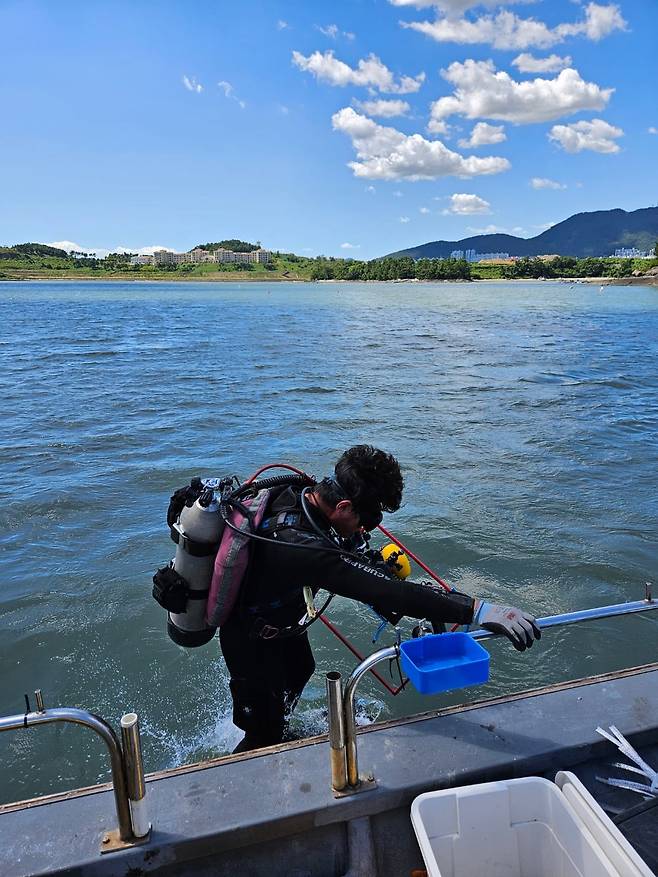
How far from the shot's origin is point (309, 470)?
1087 cm

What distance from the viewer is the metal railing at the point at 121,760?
223 cm

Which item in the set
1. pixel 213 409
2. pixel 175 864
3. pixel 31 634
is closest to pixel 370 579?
pixel 175 864

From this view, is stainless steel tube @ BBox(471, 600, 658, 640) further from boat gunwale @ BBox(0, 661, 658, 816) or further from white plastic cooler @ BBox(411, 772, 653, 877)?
white plastic cooler @ BBox(411, 772, 653, 877)

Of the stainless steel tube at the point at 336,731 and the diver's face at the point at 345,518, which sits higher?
the diver's face at the point at 345,518

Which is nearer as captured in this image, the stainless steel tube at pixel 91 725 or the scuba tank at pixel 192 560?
the stainless steel tube at pixel 91 725

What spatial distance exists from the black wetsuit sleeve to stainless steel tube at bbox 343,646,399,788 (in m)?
0.22

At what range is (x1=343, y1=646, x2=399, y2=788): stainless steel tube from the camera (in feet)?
8.17

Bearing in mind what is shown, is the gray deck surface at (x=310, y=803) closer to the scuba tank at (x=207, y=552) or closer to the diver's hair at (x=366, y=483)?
the scuba tank at (x=207, y=552)

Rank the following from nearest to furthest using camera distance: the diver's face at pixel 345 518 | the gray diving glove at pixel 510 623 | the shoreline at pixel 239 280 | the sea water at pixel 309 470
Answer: the gray diving glove at pixel 510 623
the diver's face at pixel 345 518
the sea water at pixel 309 470
the shoreline at pixel 239 280

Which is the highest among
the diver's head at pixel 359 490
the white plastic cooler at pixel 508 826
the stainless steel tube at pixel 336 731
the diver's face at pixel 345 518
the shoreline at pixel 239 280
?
the diver's head at pixel 359 490

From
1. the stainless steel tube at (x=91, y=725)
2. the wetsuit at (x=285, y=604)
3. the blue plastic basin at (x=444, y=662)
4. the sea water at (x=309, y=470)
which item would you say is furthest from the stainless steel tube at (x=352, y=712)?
the sea water at (x=309, y=470)

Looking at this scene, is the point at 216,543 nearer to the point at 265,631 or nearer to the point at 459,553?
the point at 265,631

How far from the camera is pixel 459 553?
25.4 ft

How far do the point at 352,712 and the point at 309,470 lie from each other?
8.39 meters
